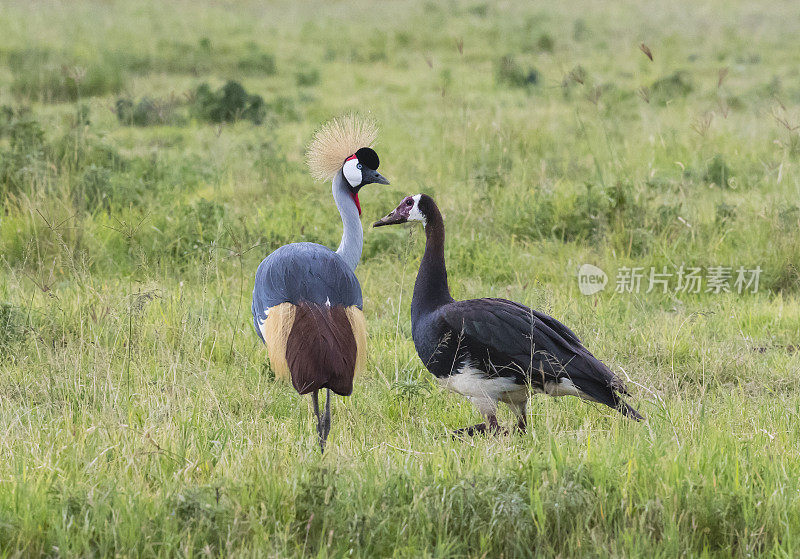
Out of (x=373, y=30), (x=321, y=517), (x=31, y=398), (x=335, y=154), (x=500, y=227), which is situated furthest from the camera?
(x=373, y=30)

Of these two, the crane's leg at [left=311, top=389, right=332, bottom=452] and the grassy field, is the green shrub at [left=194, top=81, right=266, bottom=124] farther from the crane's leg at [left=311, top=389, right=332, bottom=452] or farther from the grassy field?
the crane's leg at [left=311, top=389, right=332, bottom=452]

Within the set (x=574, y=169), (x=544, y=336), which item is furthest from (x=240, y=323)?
(x=574, y=169)

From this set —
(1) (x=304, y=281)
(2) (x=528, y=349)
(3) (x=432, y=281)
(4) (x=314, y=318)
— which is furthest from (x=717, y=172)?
(4) (x=314, y=318)

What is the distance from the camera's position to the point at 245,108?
419 inches

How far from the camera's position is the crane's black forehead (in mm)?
4992

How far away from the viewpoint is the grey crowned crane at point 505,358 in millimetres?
3754

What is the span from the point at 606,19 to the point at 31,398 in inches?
822

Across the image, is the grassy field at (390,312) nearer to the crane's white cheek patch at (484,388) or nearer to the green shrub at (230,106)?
the green shrub at (230,106)

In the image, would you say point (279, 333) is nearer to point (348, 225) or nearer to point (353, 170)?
point (348, 225)

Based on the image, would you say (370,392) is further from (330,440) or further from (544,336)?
(544,336)

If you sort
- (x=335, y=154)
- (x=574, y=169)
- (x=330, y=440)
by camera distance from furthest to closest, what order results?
(x=574, y=169)
(x=335, y=154)
(x=330, y=440)

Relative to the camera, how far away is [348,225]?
496 cm

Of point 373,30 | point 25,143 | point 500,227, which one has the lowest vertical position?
point 500,227

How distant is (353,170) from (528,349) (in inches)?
65.1
